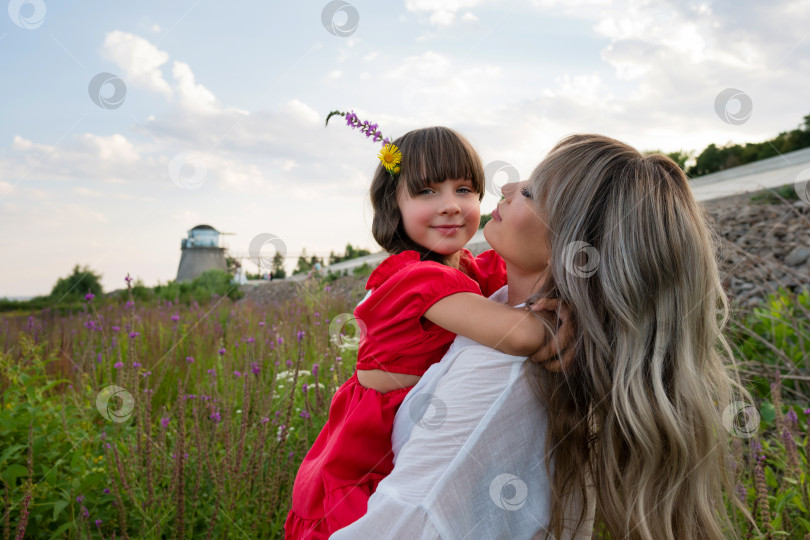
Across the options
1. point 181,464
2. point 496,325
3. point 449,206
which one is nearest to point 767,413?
point 449,206

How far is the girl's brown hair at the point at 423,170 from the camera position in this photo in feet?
7.25

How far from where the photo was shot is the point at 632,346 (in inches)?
59.6

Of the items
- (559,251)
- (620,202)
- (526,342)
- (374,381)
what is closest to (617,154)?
(620,202)

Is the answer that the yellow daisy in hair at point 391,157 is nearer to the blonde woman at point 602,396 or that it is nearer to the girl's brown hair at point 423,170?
the girl's brown hair at point 423,170

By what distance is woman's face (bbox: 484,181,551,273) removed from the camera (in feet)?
5.54

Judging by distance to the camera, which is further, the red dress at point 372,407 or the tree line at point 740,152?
the tree line at point 740,152

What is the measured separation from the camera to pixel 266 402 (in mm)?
3418

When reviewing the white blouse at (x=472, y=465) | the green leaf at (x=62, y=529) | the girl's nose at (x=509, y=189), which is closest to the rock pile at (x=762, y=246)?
the girl's nose at (x=509, y=189)

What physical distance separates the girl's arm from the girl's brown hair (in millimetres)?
627

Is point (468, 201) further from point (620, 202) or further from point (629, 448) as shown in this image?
point (629, 448)

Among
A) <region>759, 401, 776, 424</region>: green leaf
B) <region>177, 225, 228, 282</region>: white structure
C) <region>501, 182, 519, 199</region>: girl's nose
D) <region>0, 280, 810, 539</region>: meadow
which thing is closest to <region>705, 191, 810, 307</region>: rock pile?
<region>759, 401, 776, 424</region>: green leaf

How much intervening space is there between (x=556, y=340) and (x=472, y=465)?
1.18 feet

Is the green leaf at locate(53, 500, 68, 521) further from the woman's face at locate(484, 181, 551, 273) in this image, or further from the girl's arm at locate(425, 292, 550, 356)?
the woman's face at locate(484, 181, 551, 273)

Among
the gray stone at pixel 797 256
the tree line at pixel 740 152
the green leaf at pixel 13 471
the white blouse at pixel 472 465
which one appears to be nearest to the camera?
the white blouse at pixel 472 465
